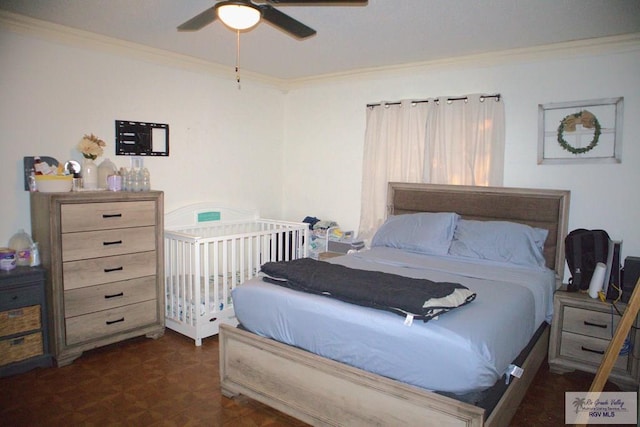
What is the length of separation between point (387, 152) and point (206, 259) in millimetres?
2034

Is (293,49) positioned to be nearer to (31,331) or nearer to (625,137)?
(625,137)

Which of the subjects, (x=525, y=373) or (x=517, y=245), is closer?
(x=525, y=373)

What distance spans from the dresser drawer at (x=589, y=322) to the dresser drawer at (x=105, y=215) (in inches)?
122

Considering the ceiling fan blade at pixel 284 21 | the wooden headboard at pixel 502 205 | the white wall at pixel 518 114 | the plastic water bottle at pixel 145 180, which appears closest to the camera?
the ceiling fan blade at pixel 284 21

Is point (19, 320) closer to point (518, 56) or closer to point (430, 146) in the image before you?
point (430, 146)

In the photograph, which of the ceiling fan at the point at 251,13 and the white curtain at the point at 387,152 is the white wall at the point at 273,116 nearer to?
the white curtain at the point at 387,152

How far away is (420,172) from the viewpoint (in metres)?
4.07

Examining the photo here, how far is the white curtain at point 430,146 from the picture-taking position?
145 inches

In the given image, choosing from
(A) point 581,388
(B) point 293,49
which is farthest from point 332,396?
(B) point 293,49

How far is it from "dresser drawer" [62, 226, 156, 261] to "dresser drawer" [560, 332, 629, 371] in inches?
122

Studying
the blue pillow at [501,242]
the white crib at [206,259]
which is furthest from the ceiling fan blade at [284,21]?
the blue pillow at [501,242]

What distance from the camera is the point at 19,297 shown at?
284 centimetres

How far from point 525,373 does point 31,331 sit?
3.14m

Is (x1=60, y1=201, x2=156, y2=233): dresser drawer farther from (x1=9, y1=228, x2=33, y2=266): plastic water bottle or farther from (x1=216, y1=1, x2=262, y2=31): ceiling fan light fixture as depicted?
(x1=216, y1=1, x2=262, y2=31): ceiling fan light fixture
